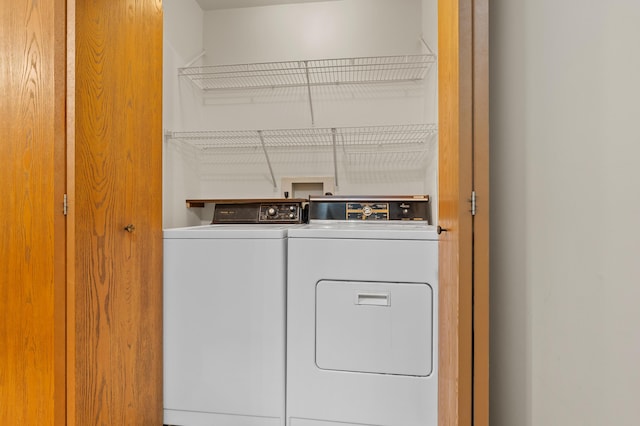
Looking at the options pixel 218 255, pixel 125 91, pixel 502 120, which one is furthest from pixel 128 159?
pixel 502 120

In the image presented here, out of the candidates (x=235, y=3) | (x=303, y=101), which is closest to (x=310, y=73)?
(x=303, y=101)

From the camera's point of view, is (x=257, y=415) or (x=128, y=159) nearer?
(x=128, y=159)

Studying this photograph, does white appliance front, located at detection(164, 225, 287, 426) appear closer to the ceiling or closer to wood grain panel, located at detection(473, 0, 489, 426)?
wood grain panel, located at detection(473, 0, 489, 426)

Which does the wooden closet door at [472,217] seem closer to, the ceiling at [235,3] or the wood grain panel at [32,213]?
Result: the wood grain panel at [32,213]

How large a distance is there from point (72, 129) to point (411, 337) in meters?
1.51

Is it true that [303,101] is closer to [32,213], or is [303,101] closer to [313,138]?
[313,138]

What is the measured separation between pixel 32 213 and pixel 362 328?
1312mm

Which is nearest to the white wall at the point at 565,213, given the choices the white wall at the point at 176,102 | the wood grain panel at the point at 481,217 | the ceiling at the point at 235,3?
the wood grain panel at the point at 481,217

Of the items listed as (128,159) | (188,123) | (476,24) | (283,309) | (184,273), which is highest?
(188,123)

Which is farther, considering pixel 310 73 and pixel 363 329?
pixel 310 73

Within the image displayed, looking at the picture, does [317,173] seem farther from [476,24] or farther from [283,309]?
[476,24]

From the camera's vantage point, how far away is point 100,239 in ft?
4.08

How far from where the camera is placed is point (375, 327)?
1.50 metres

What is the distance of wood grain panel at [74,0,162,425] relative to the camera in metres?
1.16
